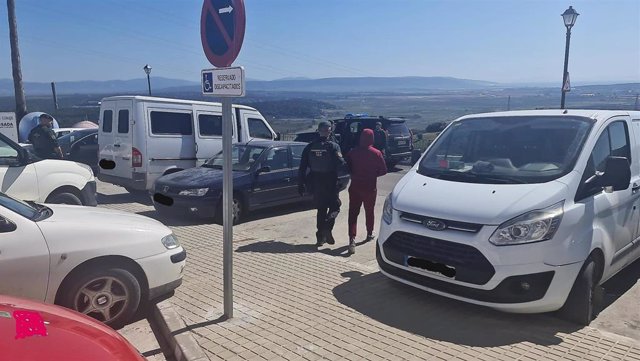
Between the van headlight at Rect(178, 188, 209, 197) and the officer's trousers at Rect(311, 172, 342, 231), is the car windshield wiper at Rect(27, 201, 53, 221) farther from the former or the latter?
the van headlight at Rect(178, 188, 209, 197)

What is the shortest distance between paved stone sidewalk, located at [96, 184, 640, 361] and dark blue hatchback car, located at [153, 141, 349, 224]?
2742 millimetres

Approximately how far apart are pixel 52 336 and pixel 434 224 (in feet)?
10.2

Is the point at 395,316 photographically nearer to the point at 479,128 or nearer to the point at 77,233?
→ the point at 479,128

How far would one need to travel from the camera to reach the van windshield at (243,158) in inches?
373

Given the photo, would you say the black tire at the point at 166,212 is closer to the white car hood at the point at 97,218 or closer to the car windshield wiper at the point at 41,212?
the white car hood at the point at 97,218

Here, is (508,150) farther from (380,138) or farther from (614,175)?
(380,138)

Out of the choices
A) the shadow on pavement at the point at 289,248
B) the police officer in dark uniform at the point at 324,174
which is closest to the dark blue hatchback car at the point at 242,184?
the shadow on pavement at the point at 289,248

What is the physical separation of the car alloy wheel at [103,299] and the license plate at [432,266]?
2.57 metres

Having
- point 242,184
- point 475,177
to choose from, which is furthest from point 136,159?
point 475,177

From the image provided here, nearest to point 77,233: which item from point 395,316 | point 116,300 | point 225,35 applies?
point 116,300

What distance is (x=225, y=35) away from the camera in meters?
3.98

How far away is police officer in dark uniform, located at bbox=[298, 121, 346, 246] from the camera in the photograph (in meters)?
7.02

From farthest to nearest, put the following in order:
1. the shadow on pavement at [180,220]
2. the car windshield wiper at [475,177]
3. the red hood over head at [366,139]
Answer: the shadow on pavement at [180,220]
the red hood over head at [366,139]
the car windshield wiper at [475,177]

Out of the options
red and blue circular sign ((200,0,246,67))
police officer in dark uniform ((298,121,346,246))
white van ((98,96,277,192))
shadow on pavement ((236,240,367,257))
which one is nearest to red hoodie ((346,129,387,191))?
police officer in dark uniform ((298,121,346,246))
